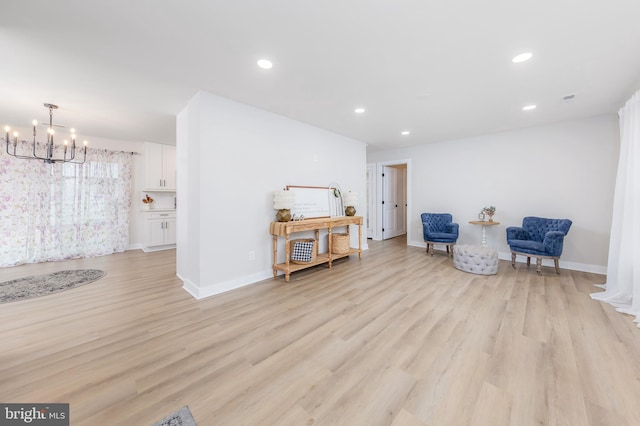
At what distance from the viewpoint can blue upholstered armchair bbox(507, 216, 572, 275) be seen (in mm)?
3508

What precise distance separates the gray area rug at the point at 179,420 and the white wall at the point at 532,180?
5.52m

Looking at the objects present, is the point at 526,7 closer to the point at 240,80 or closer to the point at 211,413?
the point at 240,80

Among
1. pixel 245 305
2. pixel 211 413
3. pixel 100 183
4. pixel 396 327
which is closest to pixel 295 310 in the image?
pixel 245 305

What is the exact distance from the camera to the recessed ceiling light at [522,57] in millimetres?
2117

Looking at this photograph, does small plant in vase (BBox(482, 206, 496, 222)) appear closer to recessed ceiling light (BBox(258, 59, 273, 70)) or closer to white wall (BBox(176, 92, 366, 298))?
white wall (BBox(176, 92, 366, 298))

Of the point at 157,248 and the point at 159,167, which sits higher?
the point at 159,167

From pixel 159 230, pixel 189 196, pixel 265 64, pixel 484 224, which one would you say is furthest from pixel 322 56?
pixel 159 230

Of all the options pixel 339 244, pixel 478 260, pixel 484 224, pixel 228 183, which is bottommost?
pixel 478 260

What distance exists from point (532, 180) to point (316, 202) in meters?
4.05

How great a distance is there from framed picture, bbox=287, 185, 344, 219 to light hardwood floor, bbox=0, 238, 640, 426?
1.41 meters

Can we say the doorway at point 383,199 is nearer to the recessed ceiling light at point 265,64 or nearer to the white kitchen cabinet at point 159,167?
the recessed ceiling light at point 265,64

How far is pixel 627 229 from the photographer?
272 cm

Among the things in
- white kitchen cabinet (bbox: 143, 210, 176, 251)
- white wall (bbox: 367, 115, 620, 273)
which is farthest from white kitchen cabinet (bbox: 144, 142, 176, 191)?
white wall (bbox: 367, 115, 620, 273)

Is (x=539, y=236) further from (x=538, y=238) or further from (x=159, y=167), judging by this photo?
(x=159, y=167)
